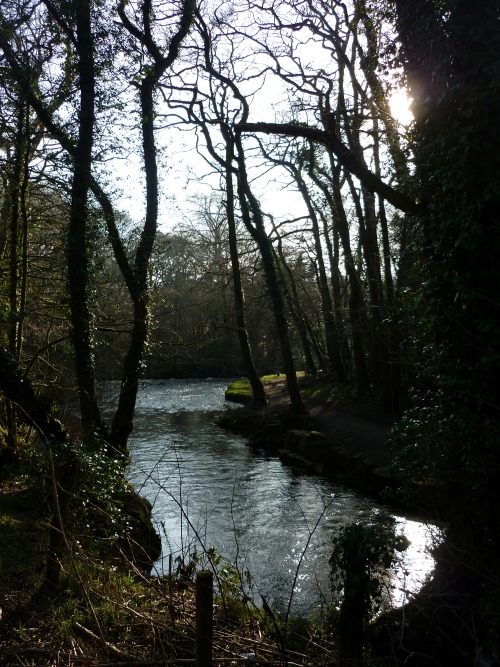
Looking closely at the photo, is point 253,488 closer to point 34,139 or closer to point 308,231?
point 34,139

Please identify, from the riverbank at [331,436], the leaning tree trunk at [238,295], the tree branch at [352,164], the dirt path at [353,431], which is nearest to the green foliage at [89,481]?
the tree branch at [352,164]

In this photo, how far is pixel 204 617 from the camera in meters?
3.04

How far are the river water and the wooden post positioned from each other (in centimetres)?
77

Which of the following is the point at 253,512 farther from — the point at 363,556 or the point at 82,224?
the point at 363,556

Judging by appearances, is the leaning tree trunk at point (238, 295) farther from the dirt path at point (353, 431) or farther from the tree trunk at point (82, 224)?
the tree trunk at point (82, 224)

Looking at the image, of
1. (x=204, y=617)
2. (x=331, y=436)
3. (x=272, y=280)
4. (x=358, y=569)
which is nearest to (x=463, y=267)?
(x=358, y=569)

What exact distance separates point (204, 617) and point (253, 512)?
26.7 feet

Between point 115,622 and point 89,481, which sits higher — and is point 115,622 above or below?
below

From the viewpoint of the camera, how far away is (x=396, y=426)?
690 centimetres

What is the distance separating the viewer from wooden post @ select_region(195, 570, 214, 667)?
9.91ft

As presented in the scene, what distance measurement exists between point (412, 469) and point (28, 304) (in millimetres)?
9865

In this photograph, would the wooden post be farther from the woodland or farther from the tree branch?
the tree branch

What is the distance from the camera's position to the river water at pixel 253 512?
7191 mm

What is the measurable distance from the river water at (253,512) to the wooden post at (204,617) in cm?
77
